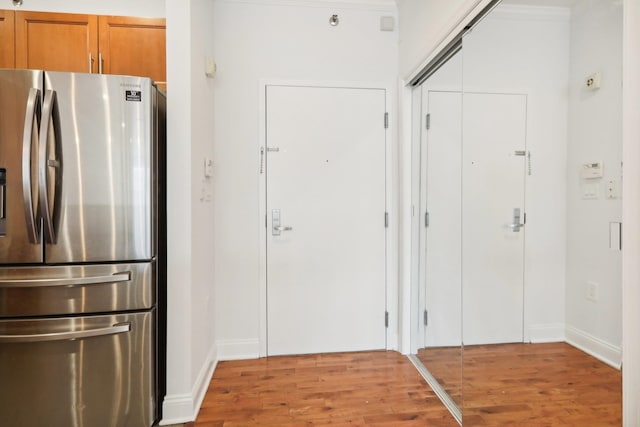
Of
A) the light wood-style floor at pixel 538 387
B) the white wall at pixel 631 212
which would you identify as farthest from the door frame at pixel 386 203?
the white wall at pixel 631 212

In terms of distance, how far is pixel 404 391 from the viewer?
1972 millimetres

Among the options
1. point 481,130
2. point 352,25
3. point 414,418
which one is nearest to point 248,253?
point 414,418

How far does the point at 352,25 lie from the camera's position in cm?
246

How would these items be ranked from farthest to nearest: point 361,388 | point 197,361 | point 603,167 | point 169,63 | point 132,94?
point 361,388
point 197,361
point 169,63
point 132,94
point 603,167

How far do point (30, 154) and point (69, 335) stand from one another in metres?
0.90

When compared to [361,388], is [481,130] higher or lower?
higher

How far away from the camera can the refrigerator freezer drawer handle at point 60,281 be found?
4.77ft

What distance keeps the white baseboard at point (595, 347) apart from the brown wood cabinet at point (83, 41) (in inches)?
99.4

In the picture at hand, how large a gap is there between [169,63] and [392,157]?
5.65 feet

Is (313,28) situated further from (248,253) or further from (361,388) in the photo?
(361,388)

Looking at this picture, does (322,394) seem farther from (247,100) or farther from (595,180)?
(247,100)

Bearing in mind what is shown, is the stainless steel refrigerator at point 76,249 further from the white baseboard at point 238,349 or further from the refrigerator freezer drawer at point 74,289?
the white baseboard at point 238,349

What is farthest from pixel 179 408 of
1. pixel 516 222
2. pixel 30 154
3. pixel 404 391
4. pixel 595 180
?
pixel 595 180

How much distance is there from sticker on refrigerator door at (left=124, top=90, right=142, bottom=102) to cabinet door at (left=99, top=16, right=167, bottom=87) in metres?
0.46
